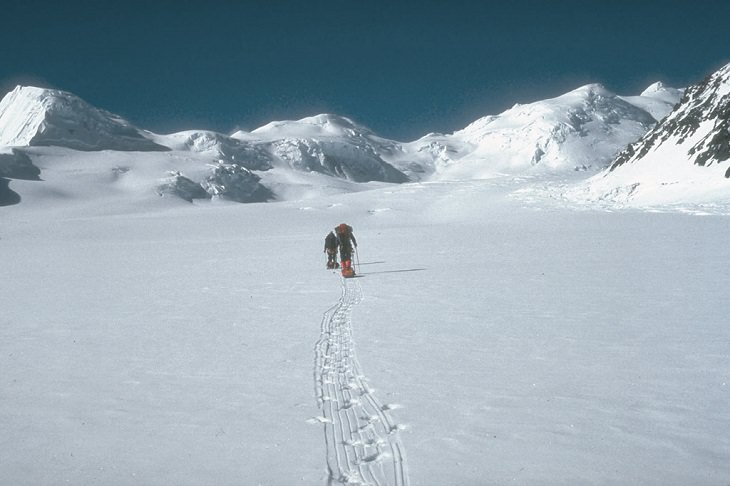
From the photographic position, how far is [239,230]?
39375mm

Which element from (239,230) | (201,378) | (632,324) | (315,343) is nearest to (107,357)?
(201,378)

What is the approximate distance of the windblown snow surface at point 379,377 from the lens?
411 cm

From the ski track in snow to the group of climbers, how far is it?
789 cm

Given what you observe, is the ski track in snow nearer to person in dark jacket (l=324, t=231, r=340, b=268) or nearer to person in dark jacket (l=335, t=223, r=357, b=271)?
person in dark jacket (l=335, t=223, r=357, b=271)

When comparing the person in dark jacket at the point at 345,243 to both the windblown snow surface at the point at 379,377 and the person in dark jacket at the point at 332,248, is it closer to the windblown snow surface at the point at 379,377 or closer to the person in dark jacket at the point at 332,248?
the person in dark jacket at the point at 332,248

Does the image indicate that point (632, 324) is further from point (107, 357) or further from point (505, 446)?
point (107, 357)

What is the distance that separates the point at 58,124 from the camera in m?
155

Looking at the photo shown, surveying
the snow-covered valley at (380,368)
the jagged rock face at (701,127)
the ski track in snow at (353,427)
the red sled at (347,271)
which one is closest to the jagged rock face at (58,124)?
the jagged rock face at (701,127)

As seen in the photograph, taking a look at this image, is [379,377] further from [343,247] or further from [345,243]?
[345,243]

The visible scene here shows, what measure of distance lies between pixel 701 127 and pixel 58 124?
6300 inches

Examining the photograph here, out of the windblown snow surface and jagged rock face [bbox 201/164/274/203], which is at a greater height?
jagged rock face [bbox 201/164/274/203]

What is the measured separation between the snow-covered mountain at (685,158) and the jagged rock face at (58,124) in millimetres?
146185

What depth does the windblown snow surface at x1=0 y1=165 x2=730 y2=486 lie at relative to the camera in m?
4.11

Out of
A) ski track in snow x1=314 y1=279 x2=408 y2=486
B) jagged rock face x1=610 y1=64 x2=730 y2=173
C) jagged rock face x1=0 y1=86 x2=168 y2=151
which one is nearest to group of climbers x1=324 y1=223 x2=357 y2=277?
ski track in snow x1=314 y1=279 x2=408 y2=486
